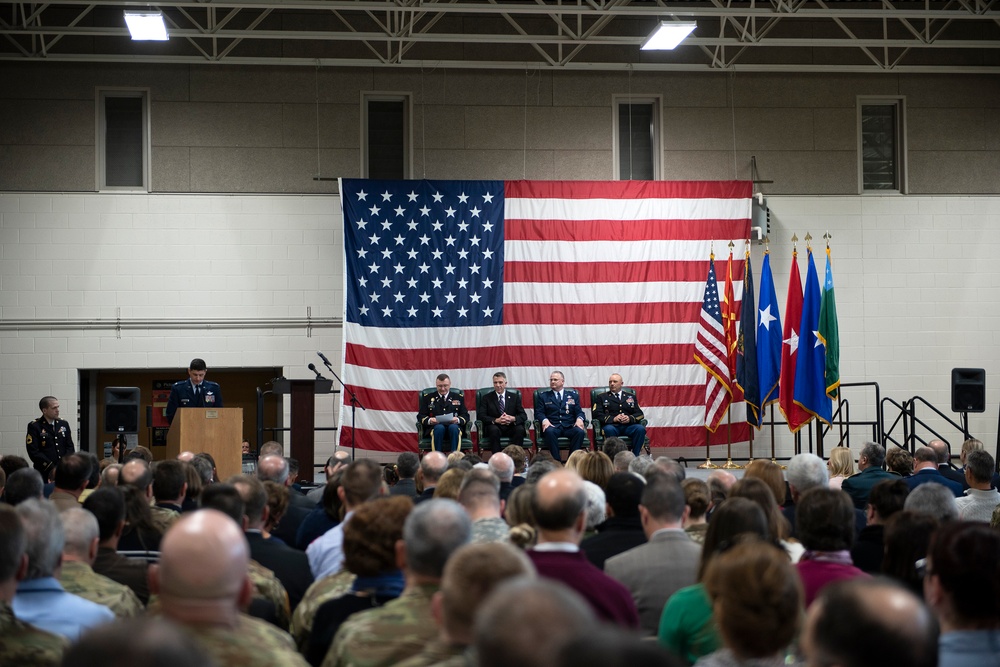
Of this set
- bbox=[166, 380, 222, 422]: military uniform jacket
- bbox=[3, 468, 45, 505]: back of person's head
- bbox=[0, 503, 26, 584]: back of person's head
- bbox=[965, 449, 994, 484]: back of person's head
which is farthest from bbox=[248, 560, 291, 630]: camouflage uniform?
bbox=[166, 380, 222, 422]: military uniform jacket

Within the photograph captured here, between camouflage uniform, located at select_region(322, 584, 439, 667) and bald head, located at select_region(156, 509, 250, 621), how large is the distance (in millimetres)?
444

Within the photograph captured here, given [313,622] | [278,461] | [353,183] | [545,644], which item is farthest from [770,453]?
[545,644]

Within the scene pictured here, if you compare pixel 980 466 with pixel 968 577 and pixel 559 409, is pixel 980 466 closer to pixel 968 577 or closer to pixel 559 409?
pixel 968 577

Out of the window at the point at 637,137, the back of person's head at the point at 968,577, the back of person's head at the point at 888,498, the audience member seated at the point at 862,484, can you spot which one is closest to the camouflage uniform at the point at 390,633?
the back of person's head at the point at 968,577

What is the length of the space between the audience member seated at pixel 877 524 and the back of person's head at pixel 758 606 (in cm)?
230

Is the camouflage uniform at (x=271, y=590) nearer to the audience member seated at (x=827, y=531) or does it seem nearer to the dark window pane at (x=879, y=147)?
the audience member seated at (x=827, y=531)

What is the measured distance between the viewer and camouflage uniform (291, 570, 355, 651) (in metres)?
3.41

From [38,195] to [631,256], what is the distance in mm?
7217

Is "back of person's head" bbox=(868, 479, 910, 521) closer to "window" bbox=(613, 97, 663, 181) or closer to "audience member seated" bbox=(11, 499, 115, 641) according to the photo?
"audience member seated" bbox=(11, 499, 115, 641)

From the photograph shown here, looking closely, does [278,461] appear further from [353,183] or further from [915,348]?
[915,348]

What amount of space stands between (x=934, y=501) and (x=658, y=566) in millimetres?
1290

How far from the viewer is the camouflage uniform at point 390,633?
247 cm

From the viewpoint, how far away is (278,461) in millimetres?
6469

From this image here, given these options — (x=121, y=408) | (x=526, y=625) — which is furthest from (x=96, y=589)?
(x=121, y=408)
